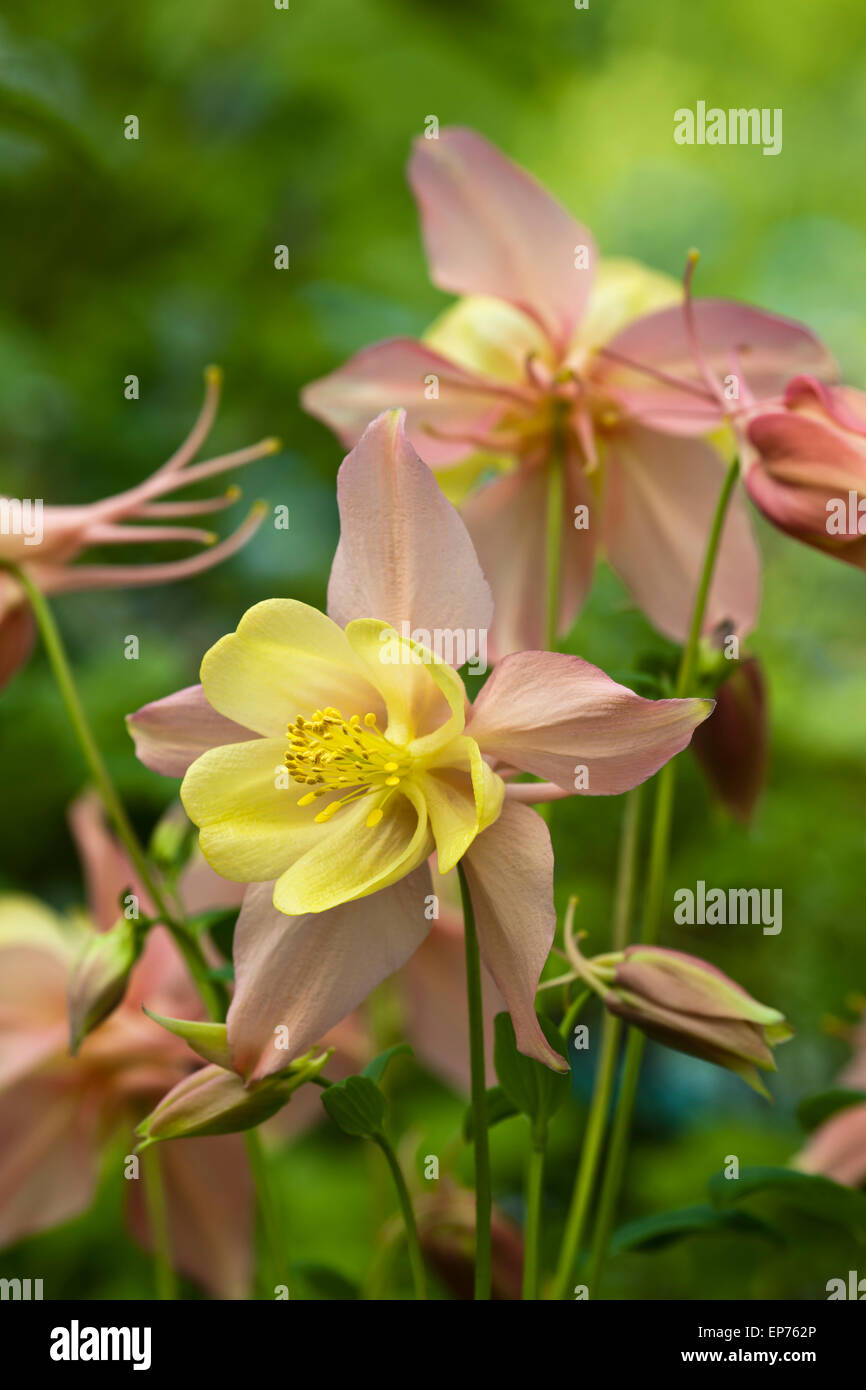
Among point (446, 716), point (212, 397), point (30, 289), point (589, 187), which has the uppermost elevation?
point (589, 187)

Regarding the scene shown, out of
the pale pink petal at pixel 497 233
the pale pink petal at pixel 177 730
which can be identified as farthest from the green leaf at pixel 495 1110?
the pale pink petal at pixel 497 233

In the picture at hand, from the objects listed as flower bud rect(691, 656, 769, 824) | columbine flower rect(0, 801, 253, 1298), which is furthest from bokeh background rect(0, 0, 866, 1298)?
flower bud rect(691, 656, 769, 824)

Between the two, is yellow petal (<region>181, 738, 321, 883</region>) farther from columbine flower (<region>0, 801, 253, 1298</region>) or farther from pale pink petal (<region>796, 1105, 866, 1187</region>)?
pale pink petal (<region>796, 1105, 866, 1187</region>)

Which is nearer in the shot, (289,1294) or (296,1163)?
(289,1294)

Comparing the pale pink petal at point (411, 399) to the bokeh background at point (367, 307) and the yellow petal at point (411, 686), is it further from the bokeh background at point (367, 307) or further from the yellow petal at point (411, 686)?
the bokeh background at point (367, 307)

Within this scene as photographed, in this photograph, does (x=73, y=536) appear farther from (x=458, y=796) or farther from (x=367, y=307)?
(x=367, y=307)

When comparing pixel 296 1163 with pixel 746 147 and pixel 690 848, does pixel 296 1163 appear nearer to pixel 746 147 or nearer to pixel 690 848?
pixel 690 848
